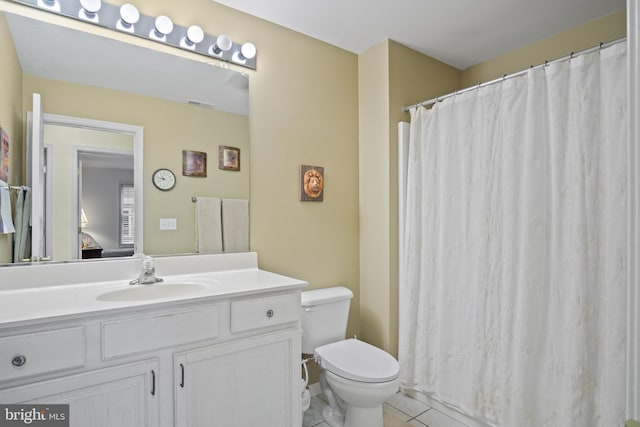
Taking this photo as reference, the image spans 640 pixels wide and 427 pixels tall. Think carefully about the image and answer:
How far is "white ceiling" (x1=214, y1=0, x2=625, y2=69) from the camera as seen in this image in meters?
1.99

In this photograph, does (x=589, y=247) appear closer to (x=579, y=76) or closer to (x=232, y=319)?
(x=579, y=76)

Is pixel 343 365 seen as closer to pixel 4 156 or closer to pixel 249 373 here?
pixel 249 373

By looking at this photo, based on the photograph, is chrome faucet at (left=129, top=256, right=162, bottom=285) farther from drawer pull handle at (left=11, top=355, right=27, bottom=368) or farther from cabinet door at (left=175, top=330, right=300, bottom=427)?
drawer pull handle at (left=11, top=355, right=27, bottom=368)

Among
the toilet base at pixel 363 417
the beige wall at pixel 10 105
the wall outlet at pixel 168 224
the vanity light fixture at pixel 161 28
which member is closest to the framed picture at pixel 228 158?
the wall outlet at pixel 168 224

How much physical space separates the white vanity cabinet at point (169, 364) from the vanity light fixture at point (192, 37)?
140 centimetres

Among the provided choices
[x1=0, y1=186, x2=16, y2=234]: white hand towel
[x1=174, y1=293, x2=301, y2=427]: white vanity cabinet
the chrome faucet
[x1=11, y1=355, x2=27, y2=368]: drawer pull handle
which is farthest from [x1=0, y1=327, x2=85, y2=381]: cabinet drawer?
[x1=0, y1=186, x2=16, y2=234]: white hand towel

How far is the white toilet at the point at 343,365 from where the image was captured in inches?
69.2

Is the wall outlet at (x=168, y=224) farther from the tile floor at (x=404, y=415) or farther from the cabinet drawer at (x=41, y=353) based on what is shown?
the tile floor at (x=404, y=415)

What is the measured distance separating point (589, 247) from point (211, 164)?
76.3 inches

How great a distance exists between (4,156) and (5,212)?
0.23 metres

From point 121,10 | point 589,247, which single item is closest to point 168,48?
point 121,10

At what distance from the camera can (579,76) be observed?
1.63m

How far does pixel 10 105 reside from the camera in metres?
1.45

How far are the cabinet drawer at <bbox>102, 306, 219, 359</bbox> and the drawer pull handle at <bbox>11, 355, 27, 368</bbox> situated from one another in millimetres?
202
